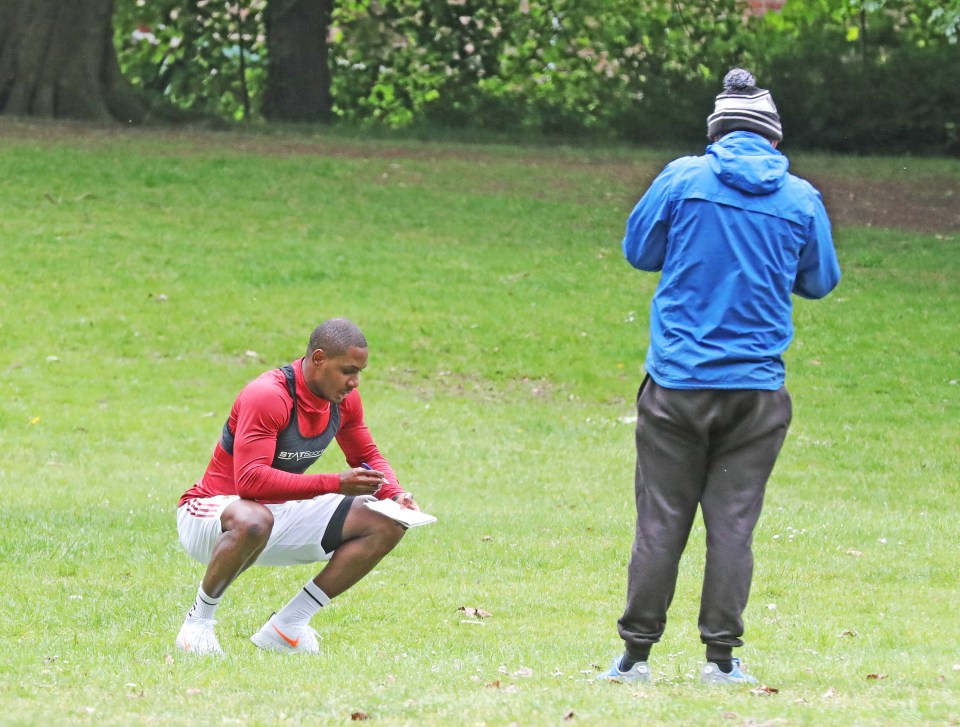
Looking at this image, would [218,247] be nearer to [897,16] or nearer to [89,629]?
[89,629]

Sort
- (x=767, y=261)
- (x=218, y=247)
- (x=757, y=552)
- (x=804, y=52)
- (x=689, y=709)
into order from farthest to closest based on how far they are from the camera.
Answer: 1. (x=804, y=52)
2. (x=218, y=247)
3. (x=757, y=552)
4. (x=767, y=261)
5. (x=689, y=709)

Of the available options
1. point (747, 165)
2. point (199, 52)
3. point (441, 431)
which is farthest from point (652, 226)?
point (199, 52)

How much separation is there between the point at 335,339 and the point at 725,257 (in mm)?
1707

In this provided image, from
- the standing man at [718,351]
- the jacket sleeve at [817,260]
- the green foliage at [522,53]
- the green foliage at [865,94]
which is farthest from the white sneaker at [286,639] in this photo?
the green foliage at [522,53]

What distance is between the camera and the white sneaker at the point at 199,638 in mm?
6203

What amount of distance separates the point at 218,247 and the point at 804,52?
1274 cm

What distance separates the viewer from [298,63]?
28.2 metres

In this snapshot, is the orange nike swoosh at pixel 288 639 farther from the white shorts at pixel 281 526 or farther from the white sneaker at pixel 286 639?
the white shorts at pixel 281 526

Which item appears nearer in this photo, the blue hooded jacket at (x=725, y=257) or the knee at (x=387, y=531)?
the blue hooded jacket at (x=725, y=257)

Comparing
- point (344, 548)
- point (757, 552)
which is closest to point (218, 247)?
point (757, 552)

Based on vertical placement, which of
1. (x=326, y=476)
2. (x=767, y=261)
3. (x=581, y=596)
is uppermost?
(x=767, y=261)

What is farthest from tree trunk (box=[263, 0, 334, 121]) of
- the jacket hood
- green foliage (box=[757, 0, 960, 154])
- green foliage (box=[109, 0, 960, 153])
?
the jacket hood

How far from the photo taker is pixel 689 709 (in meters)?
4.68

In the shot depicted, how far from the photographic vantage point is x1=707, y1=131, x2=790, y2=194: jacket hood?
5.12 meters
